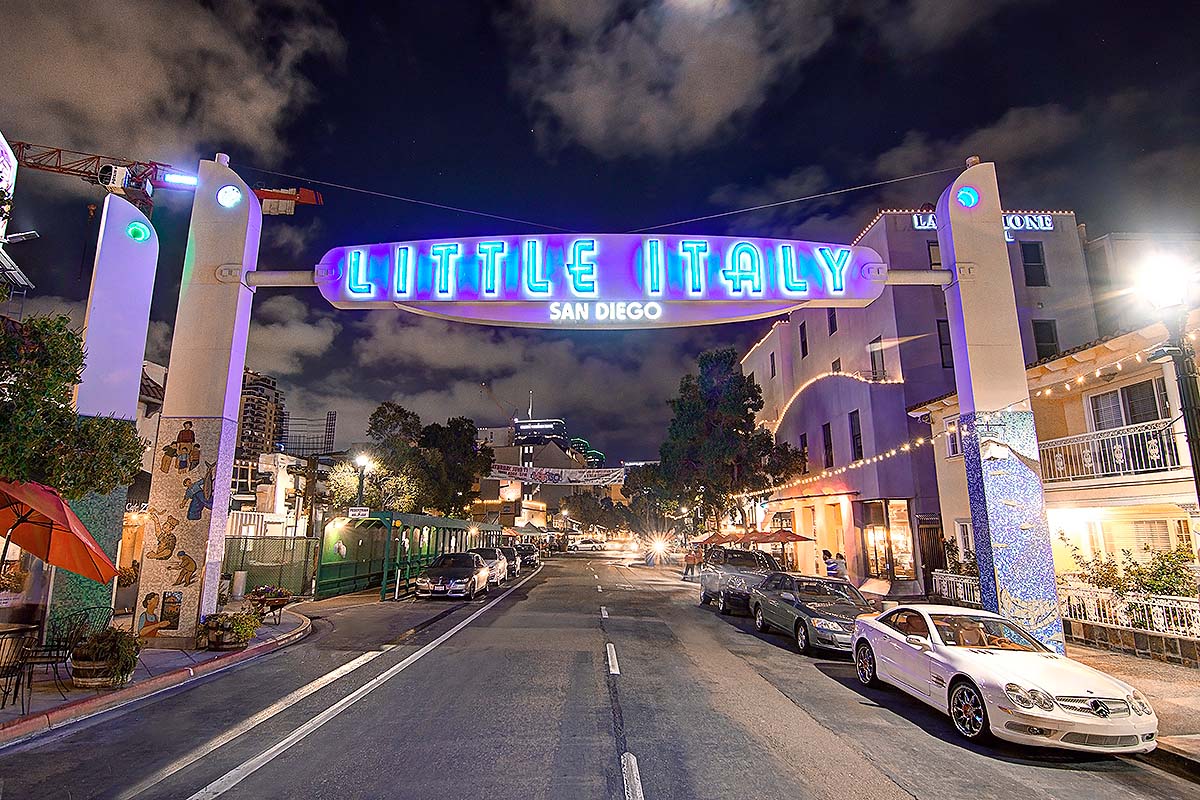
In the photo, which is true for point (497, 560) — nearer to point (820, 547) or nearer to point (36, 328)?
point (820, 547)

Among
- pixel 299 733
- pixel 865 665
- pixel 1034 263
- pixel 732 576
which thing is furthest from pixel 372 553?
pixel 1034 263

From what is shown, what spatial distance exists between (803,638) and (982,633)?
4.85m

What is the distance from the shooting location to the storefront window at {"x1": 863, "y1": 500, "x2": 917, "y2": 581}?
25484 millimetres

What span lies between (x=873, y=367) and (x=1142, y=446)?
12596mm

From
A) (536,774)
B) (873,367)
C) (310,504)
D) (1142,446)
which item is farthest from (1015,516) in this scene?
(310,504)

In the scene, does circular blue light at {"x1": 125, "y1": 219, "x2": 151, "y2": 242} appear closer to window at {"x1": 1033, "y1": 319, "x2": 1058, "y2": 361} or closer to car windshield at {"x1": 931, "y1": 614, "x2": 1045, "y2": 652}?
car windshield at {"x1": 931, "y1": 614, "x2": 1045, "y2": 652}

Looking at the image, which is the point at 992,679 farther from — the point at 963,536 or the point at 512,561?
the point at 512,561

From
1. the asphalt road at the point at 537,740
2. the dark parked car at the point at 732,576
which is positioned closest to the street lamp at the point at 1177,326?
the asphalt road at the point at 537,740

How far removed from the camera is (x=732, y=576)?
20562mm

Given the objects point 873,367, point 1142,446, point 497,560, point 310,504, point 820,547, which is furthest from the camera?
point 310,504

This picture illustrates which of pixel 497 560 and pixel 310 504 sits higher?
pixel 310 504

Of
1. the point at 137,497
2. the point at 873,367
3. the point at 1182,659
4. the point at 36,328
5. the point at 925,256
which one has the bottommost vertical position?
the point at 1182,659

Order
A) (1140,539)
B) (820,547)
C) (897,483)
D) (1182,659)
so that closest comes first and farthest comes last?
(1182,659) → (1140,539) → (897,483) → (820,547)

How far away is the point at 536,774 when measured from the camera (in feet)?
19.6
